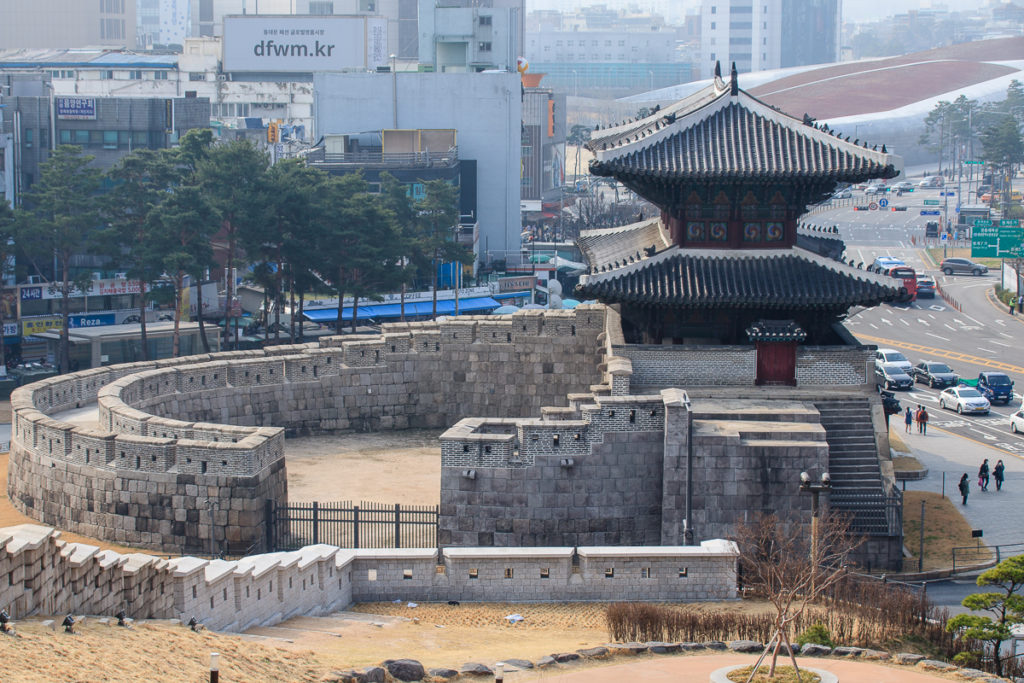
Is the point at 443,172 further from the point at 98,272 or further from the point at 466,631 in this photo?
the point at 466,631

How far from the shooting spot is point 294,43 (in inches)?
5261

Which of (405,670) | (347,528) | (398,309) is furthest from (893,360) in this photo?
(405,670)

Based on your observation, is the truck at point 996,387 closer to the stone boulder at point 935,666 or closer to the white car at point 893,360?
the white car at point 893,360

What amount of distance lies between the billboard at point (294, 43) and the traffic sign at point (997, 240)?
191ft

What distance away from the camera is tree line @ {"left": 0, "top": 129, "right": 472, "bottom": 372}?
67.7 meters

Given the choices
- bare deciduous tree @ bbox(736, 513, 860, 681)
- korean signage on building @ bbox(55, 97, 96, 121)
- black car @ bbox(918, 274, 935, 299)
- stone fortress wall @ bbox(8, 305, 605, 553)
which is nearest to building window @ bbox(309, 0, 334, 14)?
black car @ bbox(918, 274, 935, 299)

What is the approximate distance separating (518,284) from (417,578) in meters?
63.8

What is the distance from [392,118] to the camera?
106m

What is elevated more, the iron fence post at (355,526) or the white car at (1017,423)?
the iron fence post at (355,526)

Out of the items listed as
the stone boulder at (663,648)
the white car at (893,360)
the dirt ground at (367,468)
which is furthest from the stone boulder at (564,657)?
the white car at (893,360)

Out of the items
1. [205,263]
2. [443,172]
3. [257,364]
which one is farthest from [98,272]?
[257,364]

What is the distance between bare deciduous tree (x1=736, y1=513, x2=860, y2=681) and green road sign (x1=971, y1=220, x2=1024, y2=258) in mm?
57640

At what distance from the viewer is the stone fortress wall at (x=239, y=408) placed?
3784 centimetres

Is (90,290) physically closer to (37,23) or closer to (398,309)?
(398,309)
